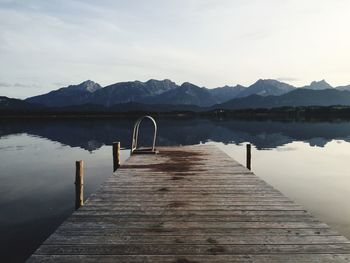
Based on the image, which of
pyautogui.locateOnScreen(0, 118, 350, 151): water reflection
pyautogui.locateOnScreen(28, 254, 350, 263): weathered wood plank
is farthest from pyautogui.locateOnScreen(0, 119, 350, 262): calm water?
pyautogui.locateOnScreen(0, 118, 350, 151): water reflection

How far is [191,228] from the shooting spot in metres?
7.16

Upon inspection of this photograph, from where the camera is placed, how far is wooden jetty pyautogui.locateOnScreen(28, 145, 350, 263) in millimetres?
5914

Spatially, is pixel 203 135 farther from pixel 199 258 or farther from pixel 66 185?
pixel 199 258

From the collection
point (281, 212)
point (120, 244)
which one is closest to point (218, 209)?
point (281, 212)

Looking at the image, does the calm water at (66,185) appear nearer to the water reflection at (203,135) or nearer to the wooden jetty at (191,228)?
the wooden jetty at (191,228)

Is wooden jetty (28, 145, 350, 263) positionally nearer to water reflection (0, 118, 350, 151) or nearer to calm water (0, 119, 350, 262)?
calm water (0, 119, 350, 262)

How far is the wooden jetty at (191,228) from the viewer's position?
5.91 meters

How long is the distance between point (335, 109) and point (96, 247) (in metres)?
195

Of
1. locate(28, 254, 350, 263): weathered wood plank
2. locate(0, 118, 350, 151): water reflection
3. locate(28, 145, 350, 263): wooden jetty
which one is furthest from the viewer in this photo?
locate(0, 118, 350, 151): water reflection

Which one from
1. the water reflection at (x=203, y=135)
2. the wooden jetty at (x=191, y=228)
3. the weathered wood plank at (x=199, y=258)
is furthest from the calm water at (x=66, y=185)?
Result: the water reflection at (x=203, y=135)

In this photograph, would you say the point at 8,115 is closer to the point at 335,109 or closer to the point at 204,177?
the point at 335,109

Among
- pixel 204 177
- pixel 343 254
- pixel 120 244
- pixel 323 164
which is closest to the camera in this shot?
pixel 343 254

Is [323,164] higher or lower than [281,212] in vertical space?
lower

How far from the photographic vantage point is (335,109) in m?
183
